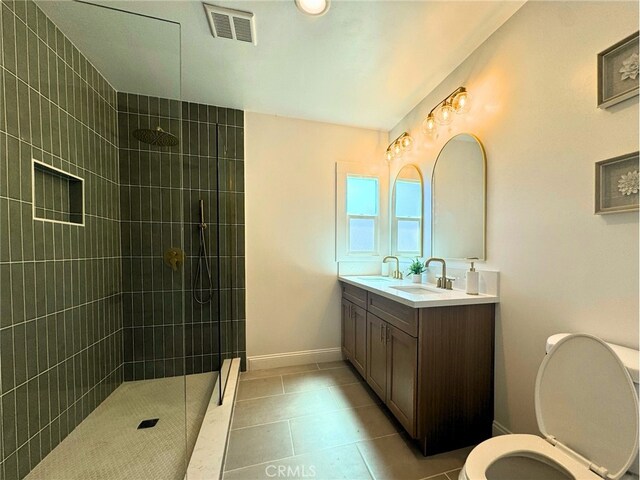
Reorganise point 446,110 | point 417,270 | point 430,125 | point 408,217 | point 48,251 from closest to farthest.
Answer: point 48,251
point 446,110
point 430,125
point 417,270
point 408,217

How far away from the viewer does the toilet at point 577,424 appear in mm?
828

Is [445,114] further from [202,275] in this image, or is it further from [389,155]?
[202,275]

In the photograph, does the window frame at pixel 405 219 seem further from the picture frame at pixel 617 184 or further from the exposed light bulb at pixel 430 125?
the picture frame at pixel 617 184

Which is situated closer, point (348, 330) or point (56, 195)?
point (56, 195)

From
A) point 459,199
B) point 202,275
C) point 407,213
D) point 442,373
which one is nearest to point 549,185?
point 459,199

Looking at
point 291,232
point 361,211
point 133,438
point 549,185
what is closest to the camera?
point 549,185

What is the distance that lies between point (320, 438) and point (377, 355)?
653 millimetres

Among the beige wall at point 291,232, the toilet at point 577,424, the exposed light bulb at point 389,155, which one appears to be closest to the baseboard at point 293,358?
the beige wall at point 291,232

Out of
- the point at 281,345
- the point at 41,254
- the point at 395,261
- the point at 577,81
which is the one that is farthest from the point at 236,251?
the point at 577,81

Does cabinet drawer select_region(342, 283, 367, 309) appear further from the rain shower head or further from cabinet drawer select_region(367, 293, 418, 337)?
the rain shower head

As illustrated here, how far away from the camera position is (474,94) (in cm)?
172

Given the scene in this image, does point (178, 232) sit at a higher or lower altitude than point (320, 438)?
higher

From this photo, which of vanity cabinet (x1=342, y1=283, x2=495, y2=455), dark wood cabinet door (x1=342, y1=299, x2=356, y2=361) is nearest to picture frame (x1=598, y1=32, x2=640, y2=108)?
vanity cabinet (x1=342, y1=283, x2=495, y2=455)

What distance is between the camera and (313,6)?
1.37 meters
